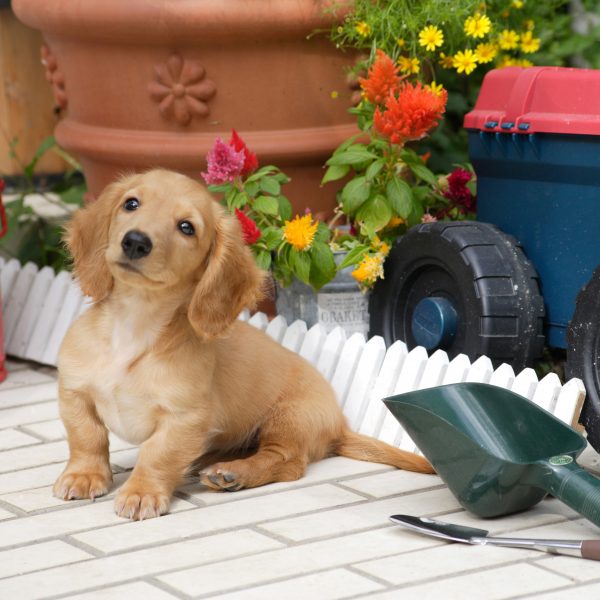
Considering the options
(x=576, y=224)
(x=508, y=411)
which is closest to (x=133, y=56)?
(x=576, y=224)

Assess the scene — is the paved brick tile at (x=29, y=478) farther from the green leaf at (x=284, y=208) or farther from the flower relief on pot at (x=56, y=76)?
the flower relief on pot at (x=56, y=76)

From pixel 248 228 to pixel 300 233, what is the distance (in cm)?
14

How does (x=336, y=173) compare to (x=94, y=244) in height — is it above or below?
above

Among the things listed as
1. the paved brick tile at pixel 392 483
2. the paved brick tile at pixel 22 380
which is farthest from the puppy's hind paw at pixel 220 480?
the paved brick tile at pixel 22 380

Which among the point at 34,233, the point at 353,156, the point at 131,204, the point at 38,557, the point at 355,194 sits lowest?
the point at 38,557

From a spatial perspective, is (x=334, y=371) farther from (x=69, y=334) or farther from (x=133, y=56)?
(x=133, y=56)

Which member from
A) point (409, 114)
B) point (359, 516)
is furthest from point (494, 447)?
point (409, 114)

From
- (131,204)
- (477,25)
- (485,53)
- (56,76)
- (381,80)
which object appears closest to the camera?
(131,204)

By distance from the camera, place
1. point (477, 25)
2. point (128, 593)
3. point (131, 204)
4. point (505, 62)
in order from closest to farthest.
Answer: point (128, 593) → point (131, 204) → point (477, 25) → point (505, 62)

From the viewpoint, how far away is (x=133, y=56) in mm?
3738

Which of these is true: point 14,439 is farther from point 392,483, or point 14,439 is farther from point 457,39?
point 457,39

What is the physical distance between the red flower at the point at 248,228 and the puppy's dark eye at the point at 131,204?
66cm

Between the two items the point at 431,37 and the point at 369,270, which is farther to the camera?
the point at 431,37

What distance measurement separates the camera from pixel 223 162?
3.39m
